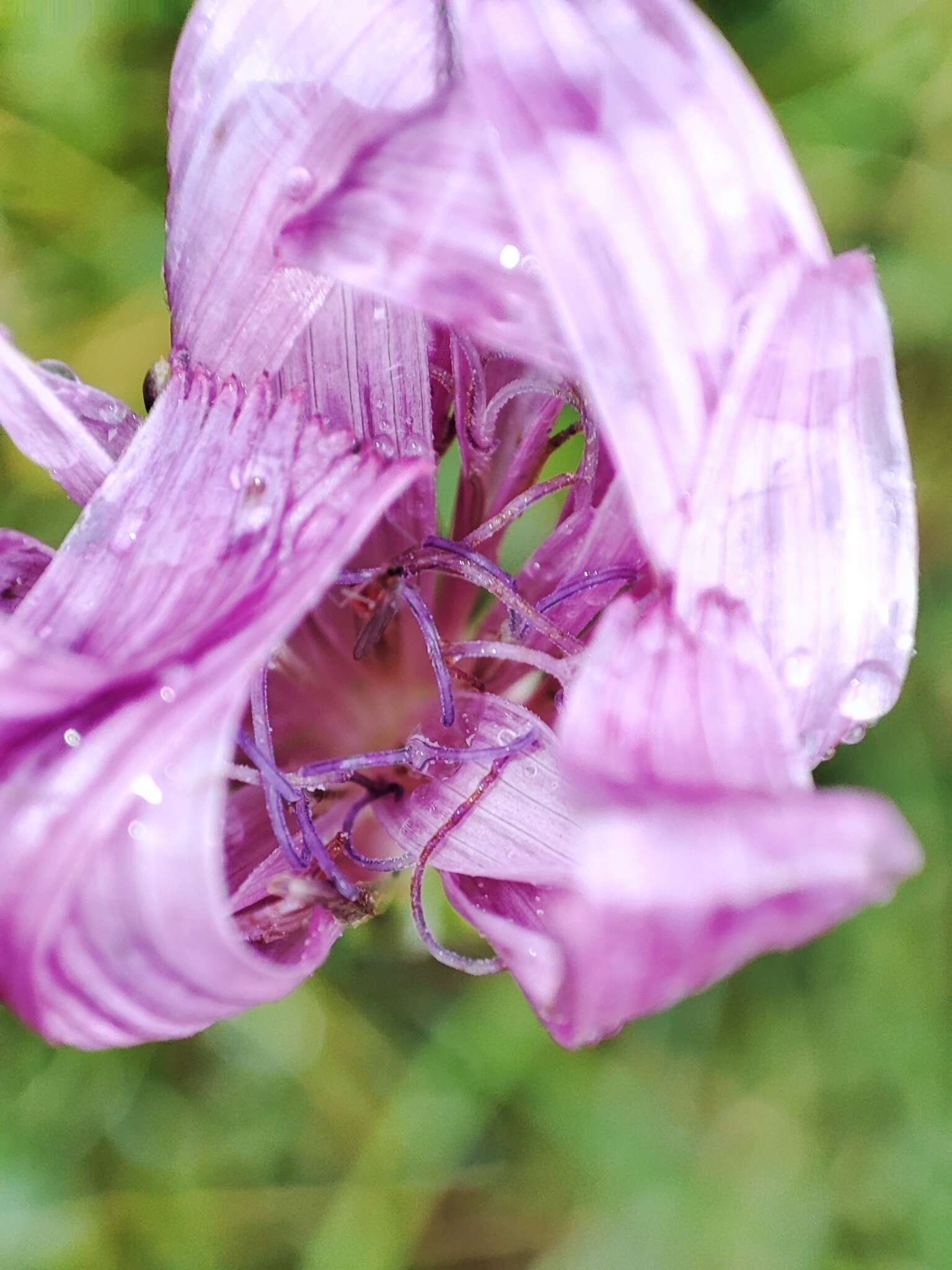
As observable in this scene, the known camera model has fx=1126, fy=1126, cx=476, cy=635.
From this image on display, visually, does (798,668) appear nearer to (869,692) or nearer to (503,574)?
(869,692)

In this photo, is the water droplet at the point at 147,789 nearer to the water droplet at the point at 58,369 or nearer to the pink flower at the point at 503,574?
the pink flower at the point at 503,574

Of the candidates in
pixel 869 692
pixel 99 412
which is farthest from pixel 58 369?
pixel 869 692

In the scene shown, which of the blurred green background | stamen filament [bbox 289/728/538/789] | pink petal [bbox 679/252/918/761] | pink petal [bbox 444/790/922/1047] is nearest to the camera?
pink petal [bbox 444/790/922/1047]

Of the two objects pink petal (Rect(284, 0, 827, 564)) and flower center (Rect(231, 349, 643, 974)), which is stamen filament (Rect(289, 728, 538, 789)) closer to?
flower center (Rect(231, 349, 643, 974))

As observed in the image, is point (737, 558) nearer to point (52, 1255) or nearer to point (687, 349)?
point (687, 349)

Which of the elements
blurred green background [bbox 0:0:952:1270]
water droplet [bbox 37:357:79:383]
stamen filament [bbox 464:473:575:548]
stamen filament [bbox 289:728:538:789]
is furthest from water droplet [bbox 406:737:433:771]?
blurred green background [bbox 0:0:952:1270]

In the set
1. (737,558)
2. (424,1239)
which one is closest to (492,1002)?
(424,1239)
